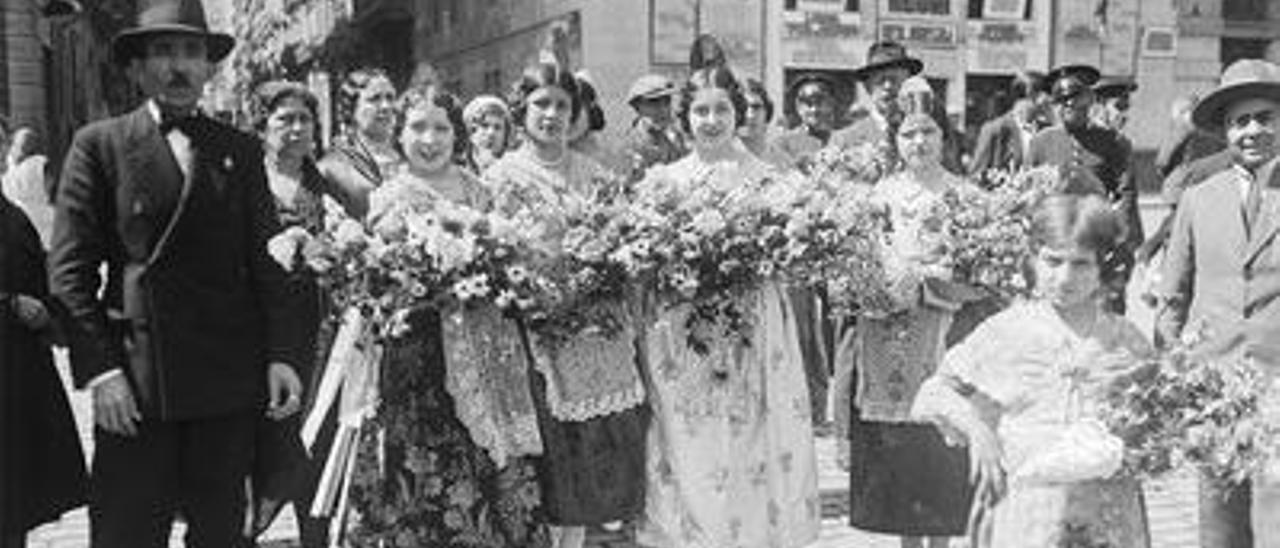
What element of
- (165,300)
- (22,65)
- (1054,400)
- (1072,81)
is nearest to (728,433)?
(1054,400)

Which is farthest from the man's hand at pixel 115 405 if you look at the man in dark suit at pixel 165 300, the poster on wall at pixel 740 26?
the poster on wall at pixel 740 26

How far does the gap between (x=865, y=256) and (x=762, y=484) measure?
34.5 inches

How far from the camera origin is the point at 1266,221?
174 inches

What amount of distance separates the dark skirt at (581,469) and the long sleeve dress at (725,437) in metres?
0.14

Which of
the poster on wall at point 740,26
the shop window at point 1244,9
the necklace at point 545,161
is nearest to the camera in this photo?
the necklace at point 545,161

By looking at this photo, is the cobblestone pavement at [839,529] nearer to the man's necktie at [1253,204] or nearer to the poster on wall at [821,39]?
the man's necktie at [1253,204]

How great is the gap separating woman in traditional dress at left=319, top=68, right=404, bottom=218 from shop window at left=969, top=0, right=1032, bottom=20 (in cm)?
2409

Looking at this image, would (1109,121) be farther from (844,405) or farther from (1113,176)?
(844,405)

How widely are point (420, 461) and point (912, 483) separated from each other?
1883 mm

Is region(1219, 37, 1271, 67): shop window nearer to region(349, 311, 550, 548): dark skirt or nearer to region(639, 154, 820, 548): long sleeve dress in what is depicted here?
region(639, 154, 820, 548): long sleeve dress

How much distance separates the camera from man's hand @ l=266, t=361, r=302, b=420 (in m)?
4.27

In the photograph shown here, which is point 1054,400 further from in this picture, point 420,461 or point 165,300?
point 165,300

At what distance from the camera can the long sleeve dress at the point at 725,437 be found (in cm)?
506

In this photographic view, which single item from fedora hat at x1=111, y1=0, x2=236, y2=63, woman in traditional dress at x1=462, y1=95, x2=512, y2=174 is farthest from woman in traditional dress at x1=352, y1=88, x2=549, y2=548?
woman in traditional dress at x1=462, y1=95, x2=512, y2=174
